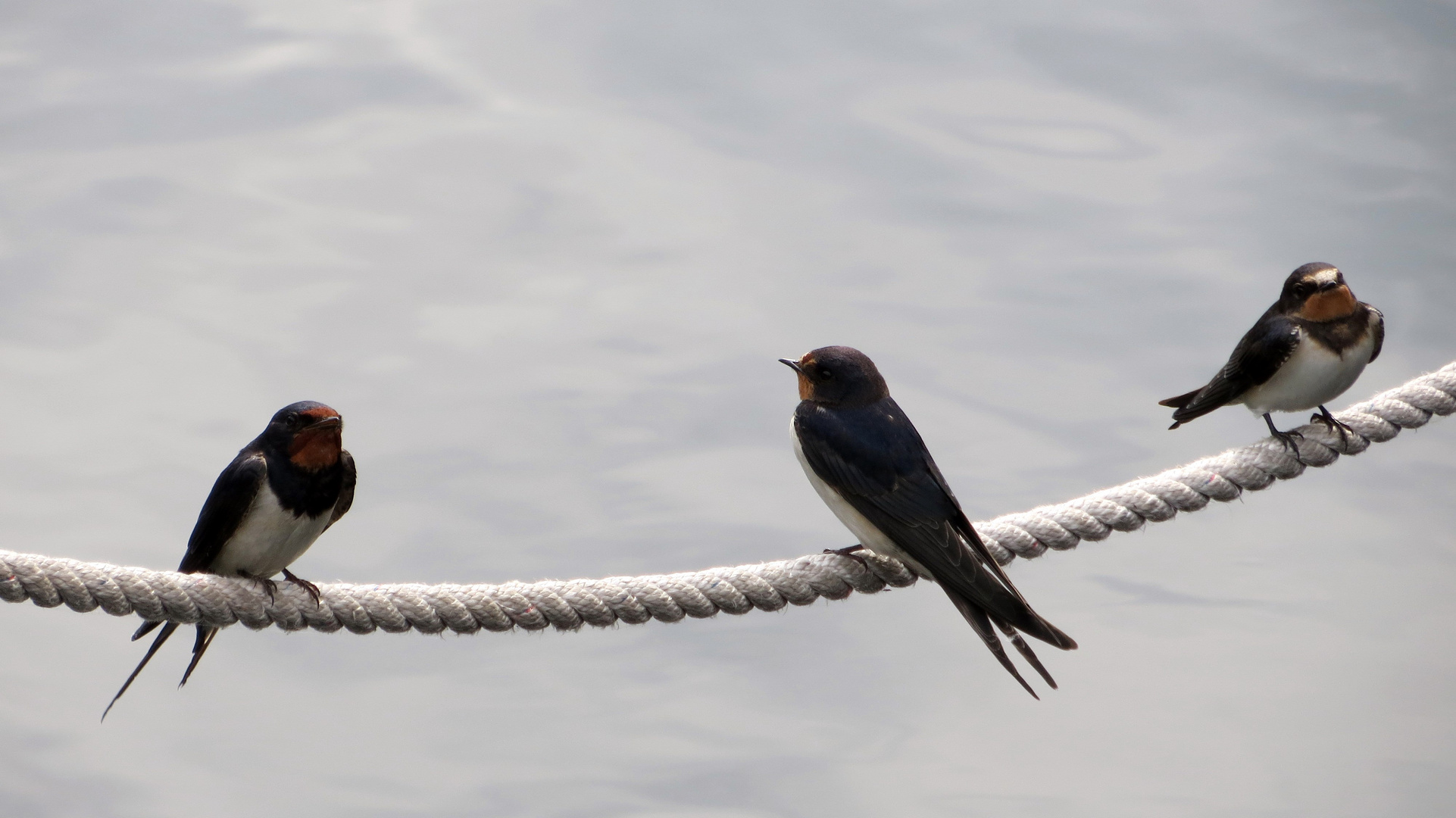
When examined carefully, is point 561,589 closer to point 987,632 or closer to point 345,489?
point 345,489

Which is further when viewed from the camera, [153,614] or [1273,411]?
[1273,411]

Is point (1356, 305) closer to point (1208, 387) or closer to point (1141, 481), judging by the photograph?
point (1208, 387)

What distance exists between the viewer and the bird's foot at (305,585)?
2.61 meters

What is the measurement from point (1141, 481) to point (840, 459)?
0.75m

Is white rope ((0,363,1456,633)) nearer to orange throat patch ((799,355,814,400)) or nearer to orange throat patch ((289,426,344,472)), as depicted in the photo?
orange throat patch ((289,426,344,472))

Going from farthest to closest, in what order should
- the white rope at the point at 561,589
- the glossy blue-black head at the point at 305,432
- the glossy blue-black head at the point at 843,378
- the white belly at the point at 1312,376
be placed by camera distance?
1. the white belly at the point at 1312,376
2. the glossy blue-black head at the point at 843,378
3. the glossy blue-black head at the point at 305,432
4. the white rope at the point at 561,589

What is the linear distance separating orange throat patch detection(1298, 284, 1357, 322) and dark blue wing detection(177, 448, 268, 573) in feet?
8.49

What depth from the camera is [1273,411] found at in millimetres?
3400

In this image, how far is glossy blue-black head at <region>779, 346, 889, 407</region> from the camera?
9.62ft

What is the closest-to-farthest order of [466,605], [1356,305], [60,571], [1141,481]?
[60,571]
[466,605]
[1141,481]
[1356,305]

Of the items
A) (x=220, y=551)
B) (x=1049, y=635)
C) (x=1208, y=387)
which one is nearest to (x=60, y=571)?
(x=220, y=551)

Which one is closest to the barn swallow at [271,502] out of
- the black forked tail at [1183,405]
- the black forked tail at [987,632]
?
the black forked tail at [987,632]

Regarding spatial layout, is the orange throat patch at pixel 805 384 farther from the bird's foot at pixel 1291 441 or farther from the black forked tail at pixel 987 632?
the bird's foot at pixel 1291 441

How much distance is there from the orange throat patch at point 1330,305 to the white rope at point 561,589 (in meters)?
0.56
